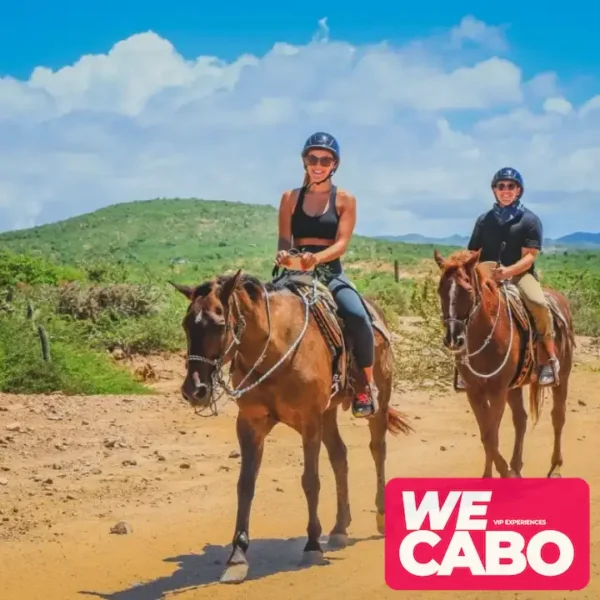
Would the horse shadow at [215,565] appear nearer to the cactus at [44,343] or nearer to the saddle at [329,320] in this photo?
the saddle at [329,320]

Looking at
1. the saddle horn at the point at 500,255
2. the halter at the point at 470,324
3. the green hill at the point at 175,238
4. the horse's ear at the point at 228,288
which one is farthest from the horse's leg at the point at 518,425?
the green hill at the point at 175,238

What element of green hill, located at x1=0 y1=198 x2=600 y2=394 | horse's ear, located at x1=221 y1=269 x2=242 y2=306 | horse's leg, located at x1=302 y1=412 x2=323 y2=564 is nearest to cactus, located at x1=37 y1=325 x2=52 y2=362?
green hill, located at x1=0 y1=198 x2=600 y2=394

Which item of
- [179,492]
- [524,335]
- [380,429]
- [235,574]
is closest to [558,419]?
[524,335]

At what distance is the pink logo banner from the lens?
6.75 meters

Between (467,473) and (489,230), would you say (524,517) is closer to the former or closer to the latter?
(467,473)

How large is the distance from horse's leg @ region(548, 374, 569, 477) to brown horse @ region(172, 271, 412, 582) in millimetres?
3646

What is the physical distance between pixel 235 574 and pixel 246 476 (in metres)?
0.71

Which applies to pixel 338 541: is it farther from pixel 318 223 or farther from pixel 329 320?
pixel 318 223

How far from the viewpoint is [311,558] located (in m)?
7.25

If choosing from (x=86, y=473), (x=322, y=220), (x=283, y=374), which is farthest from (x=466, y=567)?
(x=86, y=473)

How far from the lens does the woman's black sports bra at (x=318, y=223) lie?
7699 mm

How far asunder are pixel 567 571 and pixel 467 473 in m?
3.80

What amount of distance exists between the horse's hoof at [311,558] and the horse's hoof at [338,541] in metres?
0.55

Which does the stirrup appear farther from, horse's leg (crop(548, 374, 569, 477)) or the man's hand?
the man's hand
